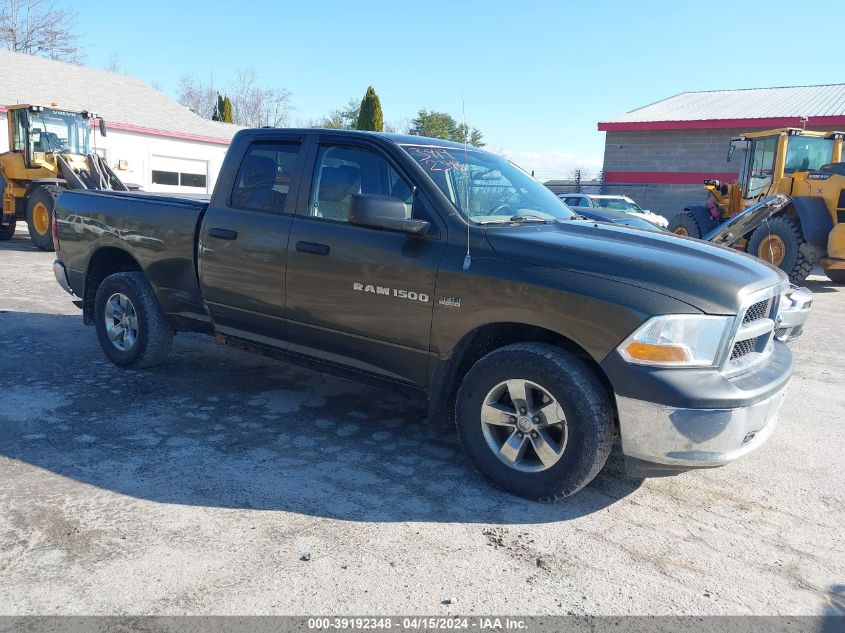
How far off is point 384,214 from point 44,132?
1495 cm

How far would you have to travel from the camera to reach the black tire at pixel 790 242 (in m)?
12.0

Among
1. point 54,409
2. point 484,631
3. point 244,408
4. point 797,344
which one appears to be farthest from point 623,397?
point 797,344

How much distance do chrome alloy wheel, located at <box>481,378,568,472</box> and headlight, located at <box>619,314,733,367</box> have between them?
19.7 inches

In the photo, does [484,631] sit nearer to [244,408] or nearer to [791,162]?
[244,408]

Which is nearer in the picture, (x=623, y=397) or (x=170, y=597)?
(x=170, y=597)

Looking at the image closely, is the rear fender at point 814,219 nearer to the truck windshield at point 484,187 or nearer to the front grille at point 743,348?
the truck windshield at point 484,187

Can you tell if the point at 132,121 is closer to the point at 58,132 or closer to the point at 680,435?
the point at 58,132

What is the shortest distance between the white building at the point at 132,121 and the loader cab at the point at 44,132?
7595mm

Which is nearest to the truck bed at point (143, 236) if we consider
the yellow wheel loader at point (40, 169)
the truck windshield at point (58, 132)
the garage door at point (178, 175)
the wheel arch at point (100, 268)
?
the wheel arch at point (100, 268)

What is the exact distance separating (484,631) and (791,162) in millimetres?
13760

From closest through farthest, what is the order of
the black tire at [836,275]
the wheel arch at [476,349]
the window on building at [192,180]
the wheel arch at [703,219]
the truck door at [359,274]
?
the wheel arch at [476,349]
the truck door at [359,274]
the black tire at [836,275]
the wheel arch at [703,219]
the window on building at [192,180]

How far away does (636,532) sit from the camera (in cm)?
337

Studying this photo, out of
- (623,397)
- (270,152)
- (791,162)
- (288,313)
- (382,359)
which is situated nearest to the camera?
(623,397)

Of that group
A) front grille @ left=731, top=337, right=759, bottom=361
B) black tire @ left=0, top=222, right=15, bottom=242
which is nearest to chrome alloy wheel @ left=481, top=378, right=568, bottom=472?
front grille @ left=731, top=337, right=759, bottom=361
